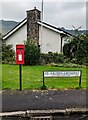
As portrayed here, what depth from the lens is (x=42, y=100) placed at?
7.79 meters

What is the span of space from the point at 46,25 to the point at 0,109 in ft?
72.2

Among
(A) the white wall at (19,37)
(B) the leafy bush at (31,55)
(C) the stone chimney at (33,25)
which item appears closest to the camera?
(B) the leafy bush at (31,55)

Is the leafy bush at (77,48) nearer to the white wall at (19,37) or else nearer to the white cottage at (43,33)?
the white cottage at (43,33)

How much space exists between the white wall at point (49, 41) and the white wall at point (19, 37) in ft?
6.54

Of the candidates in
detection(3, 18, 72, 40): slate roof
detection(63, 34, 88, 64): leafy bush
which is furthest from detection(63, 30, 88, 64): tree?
detection(3, 18, 72, 40): slate roof

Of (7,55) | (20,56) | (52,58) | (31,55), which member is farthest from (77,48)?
(20,56)

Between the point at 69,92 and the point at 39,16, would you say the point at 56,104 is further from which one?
the point at 39,16

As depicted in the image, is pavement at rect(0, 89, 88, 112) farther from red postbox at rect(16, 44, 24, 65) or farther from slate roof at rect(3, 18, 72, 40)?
slate roof at rect(3, 18, 72, 40)

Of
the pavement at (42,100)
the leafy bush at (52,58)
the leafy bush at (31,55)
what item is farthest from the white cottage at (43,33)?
the pavement at (42,100)

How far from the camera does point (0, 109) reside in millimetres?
6887

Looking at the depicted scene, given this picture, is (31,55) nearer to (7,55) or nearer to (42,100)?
(7,55)

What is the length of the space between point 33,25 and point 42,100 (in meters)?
21.4

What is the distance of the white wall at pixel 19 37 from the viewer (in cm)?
2966

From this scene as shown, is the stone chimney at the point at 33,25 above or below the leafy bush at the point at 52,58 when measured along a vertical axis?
above
